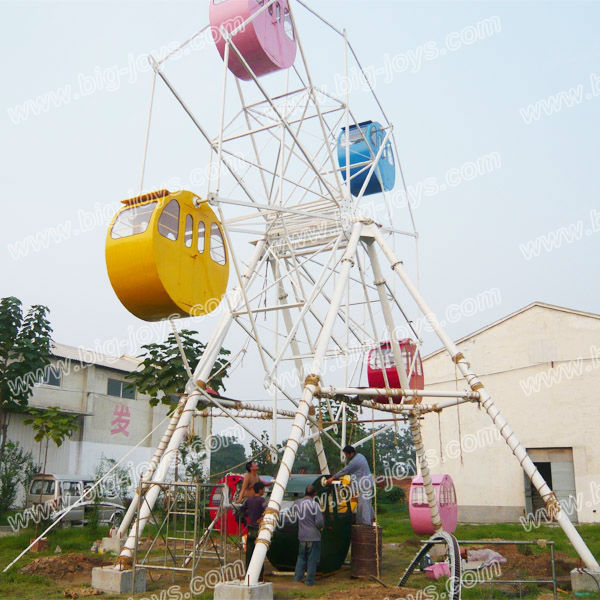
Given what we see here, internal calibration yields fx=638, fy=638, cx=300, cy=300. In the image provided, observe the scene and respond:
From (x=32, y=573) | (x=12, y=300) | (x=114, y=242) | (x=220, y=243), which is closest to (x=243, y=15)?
(x=220, y=243)

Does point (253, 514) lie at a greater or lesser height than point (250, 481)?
lesser

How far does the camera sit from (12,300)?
25469 mm

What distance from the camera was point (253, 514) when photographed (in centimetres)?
1227

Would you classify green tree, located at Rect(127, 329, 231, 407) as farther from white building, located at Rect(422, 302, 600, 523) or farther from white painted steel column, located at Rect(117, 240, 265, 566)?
white building, located at Rect(422, 302, 600, 523)

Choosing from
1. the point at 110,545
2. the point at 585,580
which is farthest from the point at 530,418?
the point at 110,545

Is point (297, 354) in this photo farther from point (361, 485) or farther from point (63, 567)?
point (63, 567)

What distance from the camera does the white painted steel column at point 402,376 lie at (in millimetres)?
15273

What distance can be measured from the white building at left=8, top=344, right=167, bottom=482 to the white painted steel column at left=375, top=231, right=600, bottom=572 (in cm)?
2014

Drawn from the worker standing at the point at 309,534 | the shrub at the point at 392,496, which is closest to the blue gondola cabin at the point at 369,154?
the worker standing at the point at 309,534

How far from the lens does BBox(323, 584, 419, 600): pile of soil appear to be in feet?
32.4

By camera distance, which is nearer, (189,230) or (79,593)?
(79,593)

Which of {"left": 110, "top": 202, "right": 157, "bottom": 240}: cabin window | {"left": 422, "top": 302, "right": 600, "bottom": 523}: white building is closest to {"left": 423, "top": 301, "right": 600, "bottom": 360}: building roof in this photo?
{"left": 422, "top": 302, "right": 600, "bottom": 523}: white building

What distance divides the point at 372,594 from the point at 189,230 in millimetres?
6709

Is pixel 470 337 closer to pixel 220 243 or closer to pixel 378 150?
pixel 378 150
